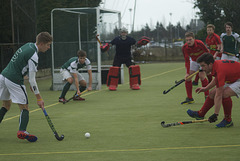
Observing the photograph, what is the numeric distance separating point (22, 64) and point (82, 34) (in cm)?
1007

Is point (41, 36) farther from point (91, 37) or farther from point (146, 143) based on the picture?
point (91, 37)

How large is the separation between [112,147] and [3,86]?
5.75 ft

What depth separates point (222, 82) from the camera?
6.16 metres

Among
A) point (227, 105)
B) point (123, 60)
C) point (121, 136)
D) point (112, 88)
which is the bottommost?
point (112, 88)

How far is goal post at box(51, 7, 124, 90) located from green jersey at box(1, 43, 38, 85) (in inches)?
295

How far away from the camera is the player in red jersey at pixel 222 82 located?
Result: 618 cm

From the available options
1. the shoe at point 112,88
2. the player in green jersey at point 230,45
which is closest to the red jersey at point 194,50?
the player in green jersey at point 230,45

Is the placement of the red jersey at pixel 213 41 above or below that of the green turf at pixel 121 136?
above

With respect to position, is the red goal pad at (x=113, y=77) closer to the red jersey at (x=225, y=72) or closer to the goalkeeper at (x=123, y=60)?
the goalkeeper at (x=123, y=60)

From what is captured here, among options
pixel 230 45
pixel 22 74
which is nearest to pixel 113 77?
pixel 230 45

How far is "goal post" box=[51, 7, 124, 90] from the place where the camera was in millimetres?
13688

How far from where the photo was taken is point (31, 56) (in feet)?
19.0

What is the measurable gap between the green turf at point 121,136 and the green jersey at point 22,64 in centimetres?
92

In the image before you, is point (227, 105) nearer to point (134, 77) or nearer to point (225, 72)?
point (225, 72)
